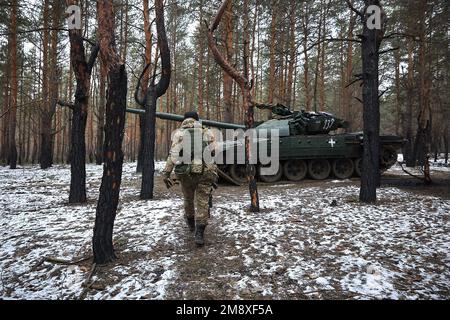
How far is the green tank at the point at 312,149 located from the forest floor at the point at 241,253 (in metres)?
4.51

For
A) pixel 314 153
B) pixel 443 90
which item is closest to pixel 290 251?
pixel 314 153

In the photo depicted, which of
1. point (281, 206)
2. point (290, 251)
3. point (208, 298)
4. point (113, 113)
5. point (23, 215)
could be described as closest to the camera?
point (208, 298)

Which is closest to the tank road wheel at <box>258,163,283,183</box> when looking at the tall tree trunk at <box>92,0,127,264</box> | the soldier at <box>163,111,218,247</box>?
the soldier at <box>163,111,218,247</box>

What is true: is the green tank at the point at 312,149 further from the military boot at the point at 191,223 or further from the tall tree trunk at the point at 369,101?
the military boot at the point at 191,223

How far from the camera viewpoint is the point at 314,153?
35.2 ft

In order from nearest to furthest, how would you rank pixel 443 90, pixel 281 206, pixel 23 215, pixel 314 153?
pixel 23 215 < pixel 281 206 < pixel 314 153 < pixel 443 90

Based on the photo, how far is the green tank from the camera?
416 inches

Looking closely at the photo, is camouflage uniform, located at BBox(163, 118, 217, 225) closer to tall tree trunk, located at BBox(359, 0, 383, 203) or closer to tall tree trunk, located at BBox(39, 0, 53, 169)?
tall tree trunk, located at BBox(359, 0, 383, 203)

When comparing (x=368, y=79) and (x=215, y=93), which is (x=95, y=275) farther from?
(x=215, y=93)

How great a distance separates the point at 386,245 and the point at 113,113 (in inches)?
154

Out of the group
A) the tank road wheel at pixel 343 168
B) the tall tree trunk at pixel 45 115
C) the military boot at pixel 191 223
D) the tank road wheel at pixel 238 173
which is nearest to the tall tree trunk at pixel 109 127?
the military boot at pixel 191 223

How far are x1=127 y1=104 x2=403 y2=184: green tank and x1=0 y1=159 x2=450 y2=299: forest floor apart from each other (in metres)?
4.51

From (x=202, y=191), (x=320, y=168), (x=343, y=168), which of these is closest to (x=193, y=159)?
(x=202, y=191)

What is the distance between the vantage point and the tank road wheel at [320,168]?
11.1 metres
